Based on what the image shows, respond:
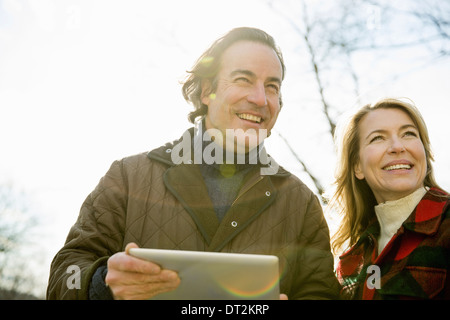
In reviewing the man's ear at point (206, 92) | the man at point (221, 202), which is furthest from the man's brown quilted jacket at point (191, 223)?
the man's ear at point (206, 92)

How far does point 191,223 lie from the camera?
2.18 meters

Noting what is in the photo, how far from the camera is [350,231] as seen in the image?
3.13 m

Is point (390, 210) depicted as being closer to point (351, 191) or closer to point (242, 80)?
point (351, 191)

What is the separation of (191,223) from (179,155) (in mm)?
542

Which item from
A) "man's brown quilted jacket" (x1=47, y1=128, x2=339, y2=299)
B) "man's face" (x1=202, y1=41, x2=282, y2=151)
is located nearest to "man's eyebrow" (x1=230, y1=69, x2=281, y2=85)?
"man's face" (x1=202, y1=41, x2=282, y2=151)

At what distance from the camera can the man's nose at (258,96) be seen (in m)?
2.63

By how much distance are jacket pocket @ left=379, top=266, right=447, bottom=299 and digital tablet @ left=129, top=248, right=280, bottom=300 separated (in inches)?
40.0

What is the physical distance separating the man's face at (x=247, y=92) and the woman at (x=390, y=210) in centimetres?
80

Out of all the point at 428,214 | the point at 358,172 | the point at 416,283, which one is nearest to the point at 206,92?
the point at 358,172

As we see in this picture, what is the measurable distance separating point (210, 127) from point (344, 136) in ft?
4.00

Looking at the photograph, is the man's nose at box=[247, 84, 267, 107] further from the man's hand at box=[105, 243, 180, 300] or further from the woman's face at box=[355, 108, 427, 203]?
the man's hand at box=[105, 243, 180, 300]
